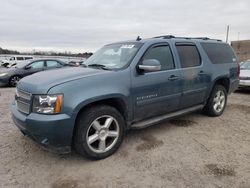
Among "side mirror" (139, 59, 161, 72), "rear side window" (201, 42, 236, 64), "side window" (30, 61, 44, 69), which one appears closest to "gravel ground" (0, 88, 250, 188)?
"side mirror" (139, 59, 161, 72)

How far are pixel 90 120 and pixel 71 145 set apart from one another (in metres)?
0.45

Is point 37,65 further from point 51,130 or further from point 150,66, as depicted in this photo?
point 51,130

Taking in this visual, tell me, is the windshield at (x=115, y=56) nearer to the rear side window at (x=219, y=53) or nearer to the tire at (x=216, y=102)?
the rear side window at (x=219, y=53)

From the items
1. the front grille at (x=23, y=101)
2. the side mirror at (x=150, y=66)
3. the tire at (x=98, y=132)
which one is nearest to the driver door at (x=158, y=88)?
the side mirror at (x=150, y=66)

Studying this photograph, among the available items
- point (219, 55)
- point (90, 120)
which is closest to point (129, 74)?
→ point (90, 120)

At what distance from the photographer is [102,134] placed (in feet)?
11.6

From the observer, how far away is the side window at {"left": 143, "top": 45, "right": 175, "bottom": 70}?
4.22 metres

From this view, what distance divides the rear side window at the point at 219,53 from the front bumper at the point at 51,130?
3770 mm

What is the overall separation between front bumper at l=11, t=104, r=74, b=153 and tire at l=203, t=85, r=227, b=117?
3690 mm

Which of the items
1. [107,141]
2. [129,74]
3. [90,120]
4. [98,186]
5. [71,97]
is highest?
[129,74]

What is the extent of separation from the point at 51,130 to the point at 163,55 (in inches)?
97.9

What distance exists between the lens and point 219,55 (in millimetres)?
5754

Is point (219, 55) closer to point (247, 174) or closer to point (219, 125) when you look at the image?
point (219, 125)

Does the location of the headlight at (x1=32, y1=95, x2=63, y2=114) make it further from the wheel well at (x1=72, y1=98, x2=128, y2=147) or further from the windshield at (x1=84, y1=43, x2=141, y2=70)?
the windshield at (x1=84, y1=43, x2=141, y2=70)
